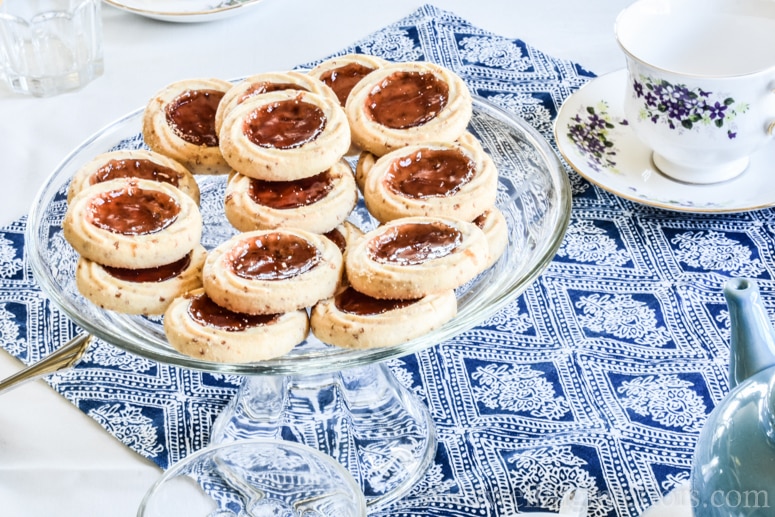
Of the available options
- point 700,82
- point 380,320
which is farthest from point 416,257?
point 700,82

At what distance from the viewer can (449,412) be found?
3.01 ft

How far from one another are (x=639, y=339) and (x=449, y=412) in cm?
21

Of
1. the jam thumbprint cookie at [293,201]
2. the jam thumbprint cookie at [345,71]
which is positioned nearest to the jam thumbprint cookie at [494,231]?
the jam thumbprint cookie at [293,201]

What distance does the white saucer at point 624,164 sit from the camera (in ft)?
3.55

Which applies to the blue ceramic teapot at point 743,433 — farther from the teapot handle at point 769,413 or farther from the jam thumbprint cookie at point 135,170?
the jam thumbprint cookie at point 135,170

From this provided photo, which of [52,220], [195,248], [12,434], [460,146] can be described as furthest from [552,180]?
[12,434]

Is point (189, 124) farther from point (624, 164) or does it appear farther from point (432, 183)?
point (624, 164)

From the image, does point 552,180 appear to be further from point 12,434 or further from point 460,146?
point 12,434

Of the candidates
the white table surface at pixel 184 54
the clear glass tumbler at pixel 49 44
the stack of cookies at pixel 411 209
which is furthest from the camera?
the clear glass tumbler at pixel 49 44

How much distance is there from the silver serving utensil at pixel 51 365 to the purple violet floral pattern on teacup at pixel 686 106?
2.10 ft

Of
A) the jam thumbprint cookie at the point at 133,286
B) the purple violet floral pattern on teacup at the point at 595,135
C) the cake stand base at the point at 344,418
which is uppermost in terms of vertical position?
the jam thumbprint cookie at the point at 133,286

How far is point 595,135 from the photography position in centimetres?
118

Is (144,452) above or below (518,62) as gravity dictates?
below

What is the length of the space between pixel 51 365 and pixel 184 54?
662 mm
